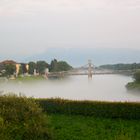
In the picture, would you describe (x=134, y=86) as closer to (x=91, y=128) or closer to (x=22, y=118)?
(x=91, y=128)

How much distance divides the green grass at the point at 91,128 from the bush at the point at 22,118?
80.4 inches

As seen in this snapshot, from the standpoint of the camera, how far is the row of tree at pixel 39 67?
255ft

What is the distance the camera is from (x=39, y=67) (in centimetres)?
8219

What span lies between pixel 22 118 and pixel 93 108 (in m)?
9.41

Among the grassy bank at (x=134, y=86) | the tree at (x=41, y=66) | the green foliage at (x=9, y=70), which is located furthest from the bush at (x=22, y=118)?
the tree at (x=41, y=66)

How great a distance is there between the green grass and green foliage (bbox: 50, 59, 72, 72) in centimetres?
5796

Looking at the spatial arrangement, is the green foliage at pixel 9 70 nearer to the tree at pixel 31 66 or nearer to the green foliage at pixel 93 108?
the tree at pixel 31 66

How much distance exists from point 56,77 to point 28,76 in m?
4.96

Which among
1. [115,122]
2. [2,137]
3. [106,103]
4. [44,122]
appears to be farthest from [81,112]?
[2,137]

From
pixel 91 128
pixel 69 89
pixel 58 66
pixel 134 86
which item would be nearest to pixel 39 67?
pixel 58 66

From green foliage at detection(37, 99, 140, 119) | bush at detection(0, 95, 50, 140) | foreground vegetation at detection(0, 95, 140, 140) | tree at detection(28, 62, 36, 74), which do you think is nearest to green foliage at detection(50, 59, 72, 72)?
tree at detection(28, 62, 36, 74)

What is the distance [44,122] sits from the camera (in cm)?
1486

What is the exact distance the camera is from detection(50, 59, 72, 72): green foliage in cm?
8064

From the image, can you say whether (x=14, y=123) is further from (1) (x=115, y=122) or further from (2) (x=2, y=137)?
(1) (x=115, y=122)
